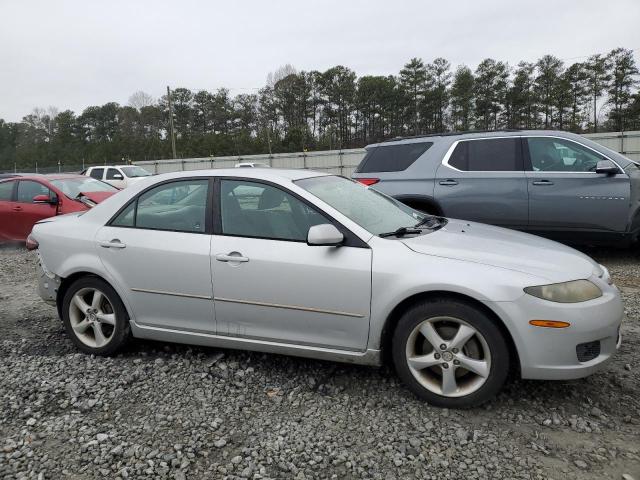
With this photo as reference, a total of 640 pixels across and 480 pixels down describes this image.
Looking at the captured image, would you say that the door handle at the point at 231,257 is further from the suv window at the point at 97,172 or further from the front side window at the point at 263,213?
the suv window at the point at 97,172

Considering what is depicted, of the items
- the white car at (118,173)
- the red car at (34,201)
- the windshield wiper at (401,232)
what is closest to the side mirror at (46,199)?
the red car at (34,201)

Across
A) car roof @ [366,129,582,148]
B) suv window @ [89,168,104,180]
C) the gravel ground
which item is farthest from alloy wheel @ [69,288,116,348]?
suv window @ [89,168,104,180]

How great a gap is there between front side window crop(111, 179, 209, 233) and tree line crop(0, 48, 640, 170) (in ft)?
168

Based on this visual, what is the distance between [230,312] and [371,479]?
1.51m

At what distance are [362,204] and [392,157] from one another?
12.3 feet

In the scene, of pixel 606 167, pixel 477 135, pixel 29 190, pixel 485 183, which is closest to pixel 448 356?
pixel 485 183

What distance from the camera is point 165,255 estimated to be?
362 centimetres

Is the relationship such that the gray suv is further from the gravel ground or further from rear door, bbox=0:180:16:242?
rear door, bbox=0:180:16:242

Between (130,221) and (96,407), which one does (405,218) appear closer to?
(130,221)

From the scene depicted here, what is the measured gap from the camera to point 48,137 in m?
84.1

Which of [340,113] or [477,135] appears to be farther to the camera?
[340,113]

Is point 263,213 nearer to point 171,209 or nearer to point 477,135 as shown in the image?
point 171,209

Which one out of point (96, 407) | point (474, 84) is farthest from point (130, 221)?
point (474, 84)

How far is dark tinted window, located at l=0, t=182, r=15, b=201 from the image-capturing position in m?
9.27
